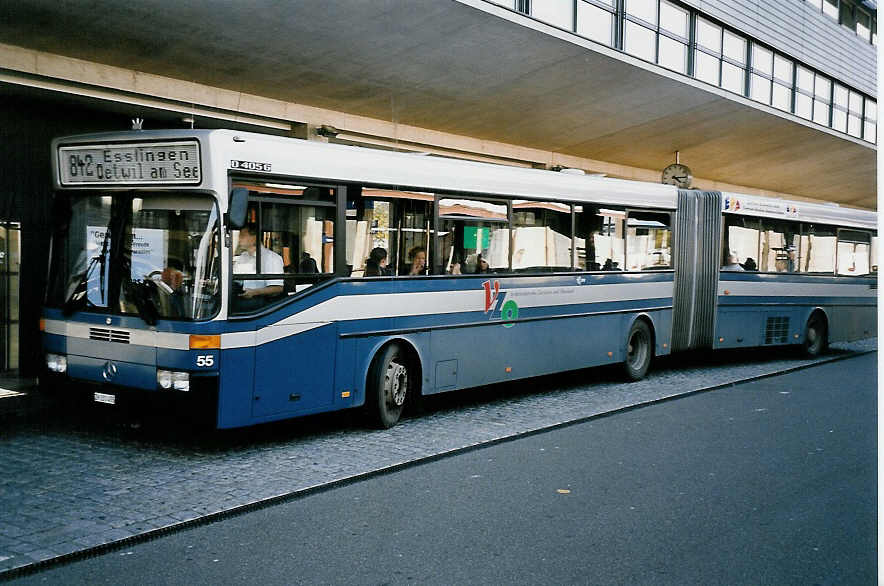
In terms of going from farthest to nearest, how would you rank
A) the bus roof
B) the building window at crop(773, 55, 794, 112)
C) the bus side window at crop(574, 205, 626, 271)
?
the building window at crop(773, 55, 794, 112)
the bus side window at crop(574, 205, 626, 271)
the bus roof

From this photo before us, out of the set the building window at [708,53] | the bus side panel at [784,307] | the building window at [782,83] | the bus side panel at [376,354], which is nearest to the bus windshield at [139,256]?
the bus side panel at [376,354]

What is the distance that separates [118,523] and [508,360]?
6.11m

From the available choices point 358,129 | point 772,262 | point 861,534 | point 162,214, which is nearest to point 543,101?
point 358,129

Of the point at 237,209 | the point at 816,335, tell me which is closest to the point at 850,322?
the point at 816,335

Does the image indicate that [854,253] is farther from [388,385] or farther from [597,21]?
[388,385]

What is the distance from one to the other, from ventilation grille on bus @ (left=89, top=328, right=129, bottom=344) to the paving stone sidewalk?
40.4 inches

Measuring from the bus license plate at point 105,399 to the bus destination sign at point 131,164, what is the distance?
1942 mm

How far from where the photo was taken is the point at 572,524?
21.0 ft

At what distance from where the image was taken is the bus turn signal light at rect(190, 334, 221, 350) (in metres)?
7.90

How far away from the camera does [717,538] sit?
6.14m

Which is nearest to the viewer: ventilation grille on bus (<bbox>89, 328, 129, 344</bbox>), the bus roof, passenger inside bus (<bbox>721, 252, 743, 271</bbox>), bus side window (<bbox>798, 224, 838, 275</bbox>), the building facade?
the bus roof

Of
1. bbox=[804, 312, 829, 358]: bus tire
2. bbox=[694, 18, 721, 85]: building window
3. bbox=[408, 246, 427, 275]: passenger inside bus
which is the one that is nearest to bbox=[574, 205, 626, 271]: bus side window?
bbox=[408, 246, 427, 275]: passenger inside bus

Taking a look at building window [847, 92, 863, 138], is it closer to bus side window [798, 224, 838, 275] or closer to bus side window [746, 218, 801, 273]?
bus side window [798, 224, 838, 275]

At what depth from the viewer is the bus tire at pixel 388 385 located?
31.7 ft
